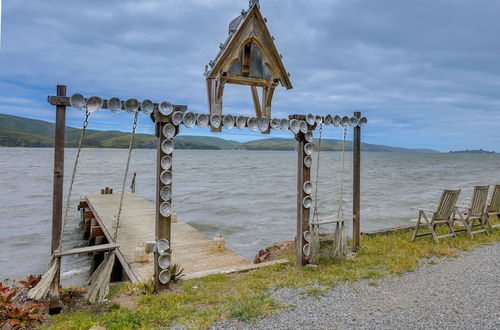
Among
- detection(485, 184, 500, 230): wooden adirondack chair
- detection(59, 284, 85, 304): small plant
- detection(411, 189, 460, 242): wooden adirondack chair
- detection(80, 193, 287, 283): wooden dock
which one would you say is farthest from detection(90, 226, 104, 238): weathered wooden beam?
detection(485, 184, 500, 230): wooden adirondack chair

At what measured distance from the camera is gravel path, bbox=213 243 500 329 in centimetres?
418

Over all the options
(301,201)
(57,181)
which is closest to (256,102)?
(301,201)

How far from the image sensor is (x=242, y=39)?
5434mm

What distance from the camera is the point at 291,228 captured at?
628 inches

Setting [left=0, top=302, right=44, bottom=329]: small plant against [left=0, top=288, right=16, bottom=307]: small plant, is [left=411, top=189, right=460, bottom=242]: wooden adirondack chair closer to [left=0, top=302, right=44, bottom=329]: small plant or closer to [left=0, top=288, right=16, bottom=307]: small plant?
[left=0, top=302, right=44, bottom=329]: small plant

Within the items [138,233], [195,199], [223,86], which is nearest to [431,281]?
[223,86]

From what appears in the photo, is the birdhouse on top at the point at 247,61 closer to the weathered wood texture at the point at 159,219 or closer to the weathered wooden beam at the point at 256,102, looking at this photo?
the weathered wooden beam at the point at 256,102

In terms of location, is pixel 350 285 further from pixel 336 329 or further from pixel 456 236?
pixel 456 236

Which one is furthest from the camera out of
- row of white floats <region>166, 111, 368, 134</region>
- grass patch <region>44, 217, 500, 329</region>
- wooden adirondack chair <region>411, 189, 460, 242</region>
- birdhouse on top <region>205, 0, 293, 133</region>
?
wooden adirondack chair <region>411, 189, 460, 242</region>

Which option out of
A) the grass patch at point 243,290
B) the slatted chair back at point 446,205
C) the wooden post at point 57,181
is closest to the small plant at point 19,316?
the grass patch at point 243,290

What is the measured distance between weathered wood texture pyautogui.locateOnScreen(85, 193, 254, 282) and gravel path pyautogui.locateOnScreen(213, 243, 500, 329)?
236 centimetres

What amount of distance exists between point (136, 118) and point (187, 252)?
4359 mm

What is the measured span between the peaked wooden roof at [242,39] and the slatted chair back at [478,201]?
6.82 m

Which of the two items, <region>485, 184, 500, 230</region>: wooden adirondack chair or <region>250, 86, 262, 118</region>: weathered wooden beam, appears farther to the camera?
<region>485, 184, 500, 230</region>: wooden adirondack chair
